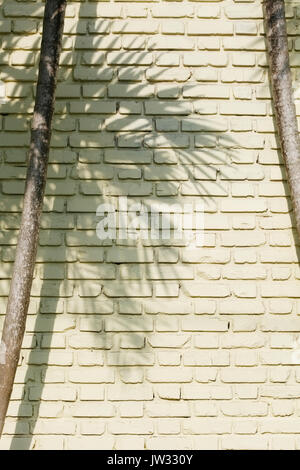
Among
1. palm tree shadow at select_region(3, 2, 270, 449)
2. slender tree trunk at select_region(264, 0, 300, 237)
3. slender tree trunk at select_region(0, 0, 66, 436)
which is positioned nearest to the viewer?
slender tree trunk at select_region(0, 0, 66, 436)

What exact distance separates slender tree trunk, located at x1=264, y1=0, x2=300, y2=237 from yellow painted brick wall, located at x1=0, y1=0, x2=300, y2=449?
21cm

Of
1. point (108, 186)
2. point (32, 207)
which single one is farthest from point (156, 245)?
point (32, 207)

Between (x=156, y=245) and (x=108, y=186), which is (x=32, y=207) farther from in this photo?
(x=156, y=245)

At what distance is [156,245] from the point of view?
3.52m

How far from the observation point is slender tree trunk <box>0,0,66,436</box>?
9.52 feet

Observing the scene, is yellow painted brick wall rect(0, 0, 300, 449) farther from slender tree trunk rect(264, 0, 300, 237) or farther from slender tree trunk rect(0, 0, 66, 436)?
slender tree trunk rect(0, 0, 66, 436)

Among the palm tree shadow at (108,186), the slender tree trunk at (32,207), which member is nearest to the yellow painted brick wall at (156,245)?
the palm tree shadow at (108,186)

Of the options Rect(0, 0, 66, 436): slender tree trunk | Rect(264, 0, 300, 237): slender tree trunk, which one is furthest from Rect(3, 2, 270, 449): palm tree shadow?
Rect(0, 0, 66, 436): slender tree trunk

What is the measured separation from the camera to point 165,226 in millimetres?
3535

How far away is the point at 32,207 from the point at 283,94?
4.78 ft

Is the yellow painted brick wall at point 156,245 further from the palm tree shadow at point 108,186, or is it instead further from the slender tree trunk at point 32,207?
the slender tree trunk at point 32,207

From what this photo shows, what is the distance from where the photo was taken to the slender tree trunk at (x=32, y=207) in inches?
114
